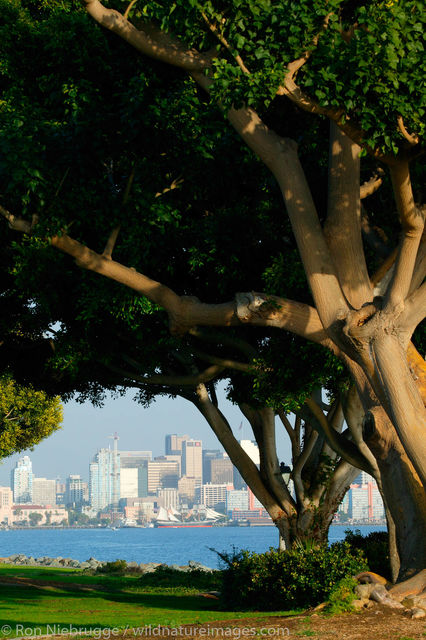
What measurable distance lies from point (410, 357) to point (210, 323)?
3.41 metres

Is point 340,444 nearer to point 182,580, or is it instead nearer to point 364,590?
point 364,590

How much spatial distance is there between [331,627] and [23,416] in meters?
32.5

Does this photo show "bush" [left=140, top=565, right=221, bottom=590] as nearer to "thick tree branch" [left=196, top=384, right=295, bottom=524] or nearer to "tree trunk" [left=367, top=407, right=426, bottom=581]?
"thick tree branch" [left=196, top=384, right=295, bottom=524]

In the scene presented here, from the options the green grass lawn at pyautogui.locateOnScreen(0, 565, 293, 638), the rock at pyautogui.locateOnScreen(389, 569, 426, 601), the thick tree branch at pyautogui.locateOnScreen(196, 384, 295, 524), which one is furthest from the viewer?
the thick tree branch at pyautogui.locateOnScreen(196, 384, 295, 524)

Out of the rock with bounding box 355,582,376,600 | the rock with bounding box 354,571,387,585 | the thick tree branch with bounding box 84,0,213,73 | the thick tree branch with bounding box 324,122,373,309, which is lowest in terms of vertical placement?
the rock with bounding box 355,582,376,600

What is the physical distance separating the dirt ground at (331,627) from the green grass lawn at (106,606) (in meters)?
1.59

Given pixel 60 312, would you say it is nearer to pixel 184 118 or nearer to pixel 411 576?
pixel 184 118

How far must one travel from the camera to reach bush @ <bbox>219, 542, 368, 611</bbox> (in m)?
16.0

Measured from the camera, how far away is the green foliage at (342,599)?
41.5ft

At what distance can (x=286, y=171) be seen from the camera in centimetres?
1323

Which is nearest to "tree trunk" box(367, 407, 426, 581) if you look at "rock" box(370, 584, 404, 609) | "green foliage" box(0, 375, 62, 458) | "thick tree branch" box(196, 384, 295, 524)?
"rock" box(370, 584, 404, 609)

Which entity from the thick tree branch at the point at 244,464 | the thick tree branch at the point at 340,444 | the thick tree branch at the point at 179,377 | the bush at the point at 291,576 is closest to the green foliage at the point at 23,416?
the thick tree branch at the point at 244,464

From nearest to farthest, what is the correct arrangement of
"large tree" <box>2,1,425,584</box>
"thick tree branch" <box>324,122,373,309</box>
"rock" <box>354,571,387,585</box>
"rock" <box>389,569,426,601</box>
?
"large tree" <box>2,1,425,584</box> < "rock" <box>389,569,426,601</box> < "rock" <box>354,571,387,585</box> < "thick tree branch" <box>324,122,373,309</box>

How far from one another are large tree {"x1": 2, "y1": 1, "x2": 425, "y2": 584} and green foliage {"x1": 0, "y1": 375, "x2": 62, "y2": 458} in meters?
25.1
